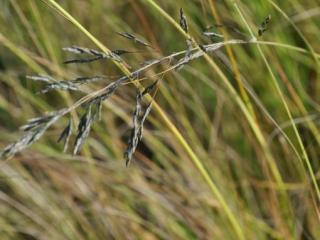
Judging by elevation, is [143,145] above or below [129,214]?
above

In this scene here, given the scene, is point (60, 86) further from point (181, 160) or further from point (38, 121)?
point (181, 160)

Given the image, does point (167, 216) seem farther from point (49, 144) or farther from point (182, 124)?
point (49, 144)

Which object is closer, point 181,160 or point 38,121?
point 38,121

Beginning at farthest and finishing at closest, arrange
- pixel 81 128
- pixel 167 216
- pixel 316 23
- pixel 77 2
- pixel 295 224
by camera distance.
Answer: pixel 77 2
pixel 316 23
pixel 167 216
pixel 295 224
pixel 81 128

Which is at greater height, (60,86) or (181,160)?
(60,86)

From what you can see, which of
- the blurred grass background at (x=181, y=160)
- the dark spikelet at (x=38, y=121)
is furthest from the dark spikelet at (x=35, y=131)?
the blurred grass background at (x=181, y=160)

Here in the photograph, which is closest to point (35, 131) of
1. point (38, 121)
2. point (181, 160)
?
point (38, 121)

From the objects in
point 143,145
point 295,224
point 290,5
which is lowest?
point 295,224

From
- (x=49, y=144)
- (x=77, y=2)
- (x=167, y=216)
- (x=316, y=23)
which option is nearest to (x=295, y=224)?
(x=167, y=216)
